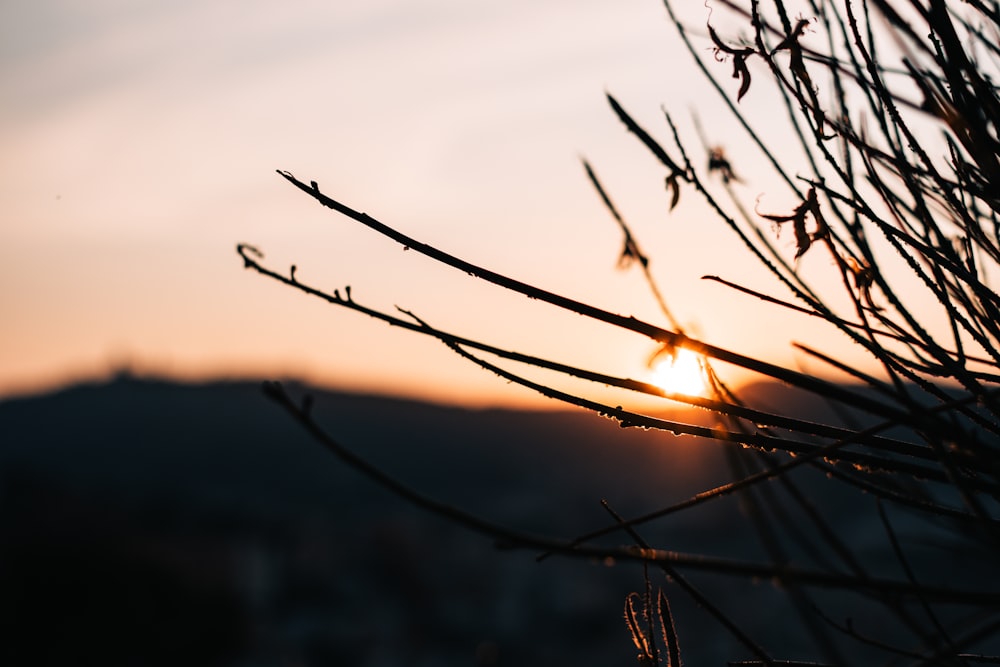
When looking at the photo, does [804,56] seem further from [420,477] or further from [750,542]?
[420,477]

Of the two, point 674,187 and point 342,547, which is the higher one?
point 342,547

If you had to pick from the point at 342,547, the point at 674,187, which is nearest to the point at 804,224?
the point at 674,187

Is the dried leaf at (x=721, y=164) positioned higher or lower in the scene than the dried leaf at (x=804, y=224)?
higher

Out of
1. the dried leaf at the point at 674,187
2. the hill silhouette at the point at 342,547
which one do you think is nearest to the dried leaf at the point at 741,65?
the dried leaf at the point at 674,187

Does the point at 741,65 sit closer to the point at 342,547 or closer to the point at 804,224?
the point at 804,224

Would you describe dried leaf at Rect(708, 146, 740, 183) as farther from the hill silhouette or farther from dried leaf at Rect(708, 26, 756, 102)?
the hill silhouette

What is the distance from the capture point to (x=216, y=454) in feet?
131

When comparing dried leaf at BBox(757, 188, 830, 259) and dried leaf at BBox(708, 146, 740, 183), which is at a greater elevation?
dried leaf at BBox(708, 146, 740, 183)

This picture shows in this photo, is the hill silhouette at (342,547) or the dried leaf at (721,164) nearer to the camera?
the dried leaf at (721,164)

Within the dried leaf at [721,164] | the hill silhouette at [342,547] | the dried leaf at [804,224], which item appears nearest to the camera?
the dried leaf at [804,224]

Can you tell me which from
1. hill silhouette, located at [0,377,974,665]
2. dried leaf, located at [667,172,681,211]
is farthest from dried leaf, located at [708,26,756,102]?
hill silhouette, located at [0,377,974,665]

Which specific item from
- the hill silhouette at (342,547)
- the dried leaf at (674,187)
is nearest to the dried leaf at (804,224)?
the dried leaf at (674,187)

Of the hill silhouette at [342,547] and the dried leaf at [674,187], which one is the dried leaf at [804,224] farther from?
the hill silhouette at [342,547]

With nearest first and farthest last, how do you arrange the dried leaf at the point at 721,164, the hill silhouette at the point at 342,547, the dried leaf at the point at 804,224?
the dried leaf at the point at 804,224, the dried leaf at the point at 721,164, the hill silhouette at the point at 342,547
